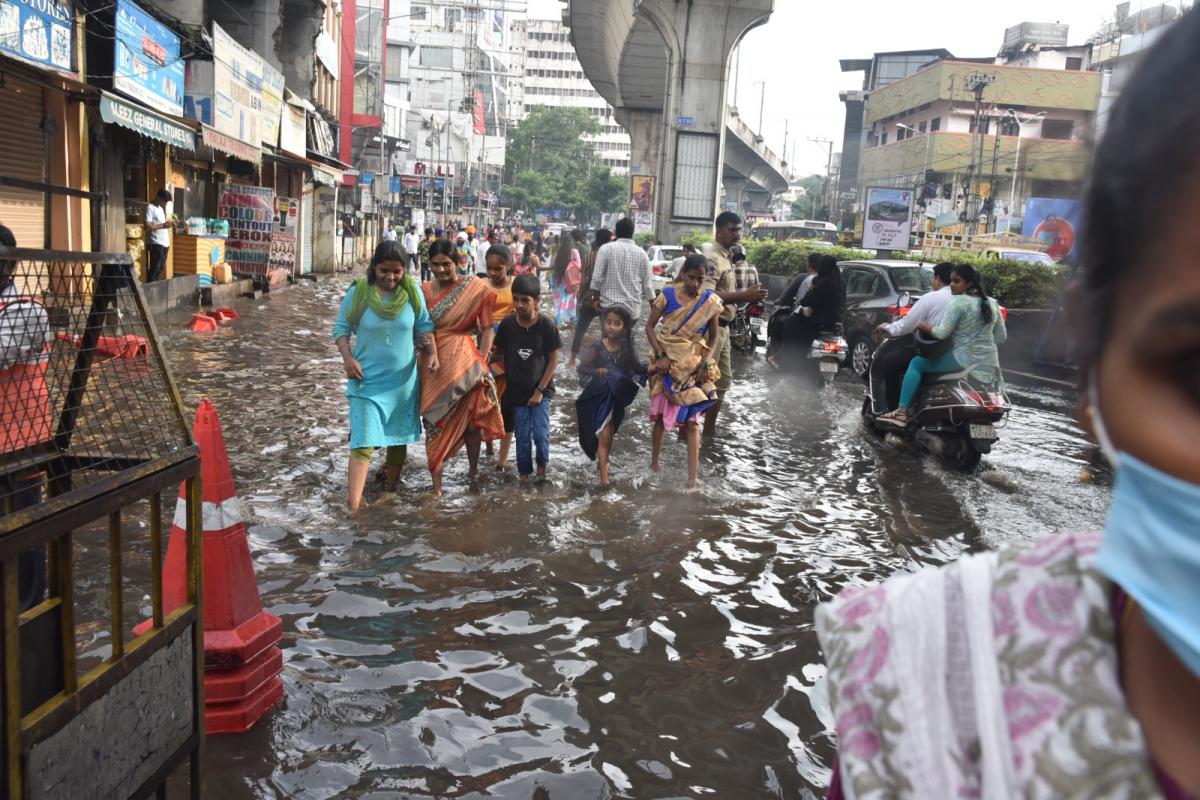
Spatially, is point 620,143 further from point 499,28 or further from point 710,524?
point 710,524

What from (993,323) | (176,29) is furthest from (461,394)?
(176,29)

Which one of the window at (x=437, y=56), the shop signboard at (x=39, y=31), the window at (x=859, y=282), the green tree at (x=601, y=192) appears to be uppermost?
the window at (x=437, y=56)

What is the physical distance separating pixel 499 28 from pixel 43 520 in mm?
140471

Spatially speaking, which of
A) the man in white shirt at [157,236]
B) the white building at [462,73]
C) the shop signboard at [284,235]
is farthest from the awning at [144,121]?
the white building at [462,73]

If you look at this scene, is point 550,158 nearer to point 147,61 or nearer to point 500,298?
point 147,61

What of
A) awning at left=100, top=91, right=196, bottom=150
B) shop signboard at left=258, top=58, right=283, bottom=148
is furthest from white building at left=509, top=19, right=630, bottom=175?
awning at left=100, top=91, right=196, bottom=150

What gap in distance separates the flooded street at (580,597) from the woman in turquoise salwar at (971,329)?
2.65 ft

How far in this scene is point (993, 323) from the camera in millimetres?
8008

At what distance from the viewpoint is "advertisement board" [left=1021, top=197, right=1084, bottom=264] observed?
0.88 metres

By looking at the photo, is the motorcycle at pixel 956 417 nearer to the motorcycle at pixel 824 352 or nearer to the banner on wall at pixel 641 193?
the motorcycle at pixel 824 352

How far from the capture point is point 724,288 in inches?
355

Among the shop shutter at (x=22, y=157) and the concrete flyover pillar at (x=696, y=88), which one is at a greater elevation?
the concrete flyover pillar at (x=696, y=88)

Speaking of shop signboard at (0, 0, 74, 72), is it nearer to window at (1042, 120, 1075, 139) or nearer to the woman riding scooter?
the woman riding scooter

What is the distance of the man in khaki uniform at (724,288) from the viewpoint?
8.64 metres
